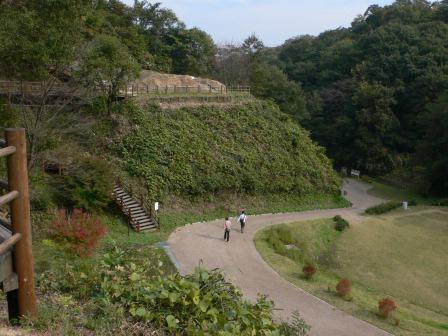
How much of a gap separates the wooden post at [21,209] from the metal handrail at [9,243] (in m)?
0.05

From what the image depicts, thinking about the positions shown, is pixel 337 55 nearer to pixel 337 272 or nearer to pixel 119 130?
pixel 119 130

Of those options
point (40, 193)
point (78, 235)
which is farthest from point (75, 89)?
point (78, 235)

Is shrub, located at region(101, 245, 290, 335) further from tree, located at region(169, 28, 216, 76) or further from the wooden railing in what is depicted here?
tree, located at region(169, 28, 216, 76)

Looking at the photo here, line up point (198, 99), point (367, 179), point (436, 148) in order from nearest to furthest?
point (198, 99) < point (436, 148) < point (367, 179)

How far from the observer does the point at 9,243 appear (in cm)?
402

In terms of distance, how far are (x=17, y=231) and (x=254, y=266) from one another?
44.8 feet

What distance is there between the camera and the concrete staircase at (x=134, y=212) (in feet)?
67.5

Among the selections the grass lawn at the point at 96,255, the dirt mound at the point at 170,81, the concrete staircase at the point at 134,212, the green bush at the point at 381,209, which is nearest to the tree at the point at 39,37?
the grass lawn at the point at 96,255

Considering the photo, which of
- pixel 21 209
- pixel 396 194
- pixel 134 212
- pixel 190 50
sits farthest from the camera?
pixel 190 50

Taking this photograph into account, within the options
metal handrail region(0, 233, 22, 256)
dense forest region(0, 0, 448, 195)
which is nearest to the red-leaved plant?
metal handrail region(0, 233, 22, 256)

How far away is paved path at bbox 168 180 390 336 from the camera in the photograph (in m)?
12.9

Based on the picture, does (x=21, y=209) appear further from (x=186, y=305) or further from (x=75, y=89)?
(x=75, y=89)

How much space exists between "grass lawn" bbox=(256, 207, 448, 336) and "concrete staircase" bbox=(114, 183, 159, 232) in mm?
4839

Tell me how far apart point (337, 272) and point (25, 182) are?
645 inches
